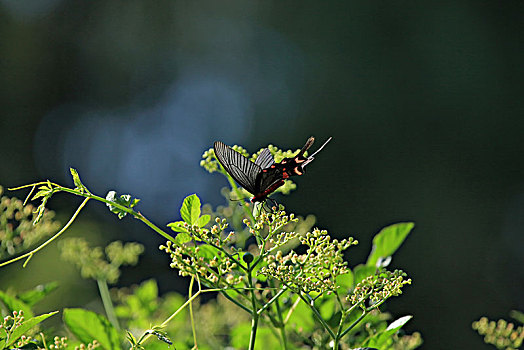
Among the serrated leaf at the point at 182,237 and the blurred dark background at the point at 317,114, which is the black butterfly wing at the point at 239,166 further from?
the blurred dark background at the point at 317,114

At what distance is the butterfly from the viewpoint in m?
0.42

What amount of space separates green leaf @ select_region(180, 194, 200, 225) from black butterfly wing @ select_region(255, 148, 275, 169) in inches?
2.2

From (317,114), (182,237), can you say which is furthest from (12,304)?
(317,114)

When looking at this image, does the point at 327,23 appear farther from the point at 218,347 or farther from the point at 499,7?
the point at 218,347

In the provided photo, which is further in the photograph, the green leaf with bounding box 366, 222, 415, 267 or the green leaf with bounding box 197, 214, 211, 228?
the green leaf with bounding box 366, 222, 415, 267

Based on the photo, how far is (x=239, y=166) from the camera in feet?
1.40

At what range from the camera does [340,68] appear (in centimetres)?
697

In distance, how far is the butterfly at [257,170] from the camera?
0.42 meters

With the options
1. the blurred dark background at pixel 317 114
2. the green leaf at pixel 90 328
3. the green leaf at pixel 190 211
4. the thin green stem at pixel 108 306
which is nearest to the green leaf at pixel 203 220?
the green leaf at pixel 190 211

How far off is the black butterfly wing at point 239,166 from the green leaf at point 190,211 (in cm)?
4

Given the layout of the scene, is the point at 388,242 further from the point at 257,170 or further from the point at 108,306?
the point at 108,306

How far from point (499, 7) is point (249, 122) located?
310 centimetres

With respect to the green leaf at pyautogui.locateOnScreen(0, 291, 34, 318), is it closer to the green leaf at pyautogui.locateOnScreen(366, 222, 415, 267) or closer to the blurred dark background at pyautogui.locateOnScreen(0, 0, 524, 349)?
the green leaf at pyautogui.locateOnScreen(366, 222, 415, 267)

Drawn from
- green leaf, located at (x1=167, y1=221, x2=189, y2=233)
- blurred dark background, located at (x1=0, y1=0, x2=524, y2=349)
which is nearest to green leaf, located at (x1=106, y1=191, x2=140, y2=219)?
green leaf, located at (x1=167, y1=221, x2=189, y2=233)
